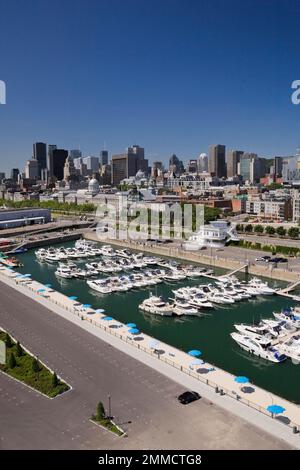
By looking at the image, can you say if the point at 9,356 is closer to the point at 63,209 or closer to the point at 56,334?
the point at 56,334

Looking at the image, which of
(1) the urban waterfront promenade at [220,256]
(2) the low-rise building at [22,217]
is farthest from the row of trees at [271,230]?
(2) the low-rise building at [22,217]

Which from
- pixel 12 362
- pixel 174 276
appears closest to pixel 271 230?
pixel 174 276

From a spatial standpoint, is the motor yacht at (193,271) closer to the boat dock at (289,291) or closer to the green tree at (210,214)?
the boat dock at (289,291)

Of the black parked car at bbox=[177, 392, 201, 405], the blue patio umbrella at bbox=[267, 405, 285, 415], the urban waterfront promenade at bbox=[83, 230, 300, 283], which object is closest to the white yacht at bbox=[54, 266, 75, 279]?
the urban waterfront promenade at bbox=[83, 230, 300, 283]

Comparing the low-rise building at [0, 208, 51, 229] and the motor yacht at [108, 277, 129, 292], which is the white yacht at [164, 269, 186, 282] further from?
the low-rise building at [0, 208, 51, 229]

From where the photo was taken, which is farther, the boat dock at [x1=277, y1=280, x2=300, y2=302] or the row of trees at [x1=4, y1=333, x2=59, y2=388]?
the boat dock at [x1=277, y1=280, x2=300, y2=302]
